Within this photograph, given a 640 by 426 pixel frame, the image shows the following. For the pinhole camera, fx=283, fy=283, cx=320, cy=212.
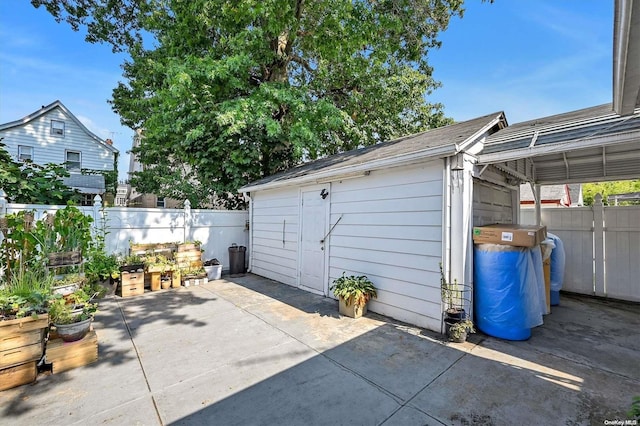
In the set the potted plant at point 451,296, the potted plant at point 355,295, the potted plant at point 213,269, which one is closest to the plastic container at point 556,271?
the potted plant at point 451,296

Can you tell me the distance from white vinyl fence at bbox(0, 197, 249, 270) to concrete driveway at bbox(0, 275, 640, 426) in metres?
2.70

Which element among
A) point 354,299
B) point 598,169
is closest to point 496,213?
point 598,169

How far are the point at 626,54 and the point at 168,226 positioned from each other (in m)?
7.89

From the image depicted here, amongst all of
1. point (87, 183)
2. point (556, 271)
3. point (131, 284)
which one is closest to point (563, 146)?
point (556, 271)

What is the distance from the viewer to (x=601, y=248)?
5426mm

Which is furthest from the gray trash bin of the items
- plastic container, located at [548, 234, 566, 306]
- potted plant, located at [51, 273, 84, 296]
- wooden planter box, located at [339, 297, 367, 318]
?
plastic container, located at [548, 234, 566, 306]

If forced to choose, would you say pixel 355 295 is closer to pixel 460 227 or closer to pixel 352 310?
pixel 352 310

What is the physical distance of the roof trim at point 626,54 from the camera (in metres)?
1.40

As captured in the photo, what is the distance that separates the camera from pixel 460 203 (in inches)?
144

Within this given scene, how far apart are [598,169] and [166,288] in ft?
29.3

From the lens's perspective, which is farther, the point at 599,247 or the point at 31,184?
the point at 31,184

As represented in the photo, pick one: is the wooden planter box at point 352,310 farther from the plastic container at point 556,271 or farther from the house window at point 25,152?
the house window at point 25,152

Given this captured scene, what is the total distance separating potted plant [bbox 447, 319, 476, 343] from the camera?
3.41 meters

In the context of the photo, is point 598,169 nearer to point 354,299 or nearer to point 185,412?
point 354,299
